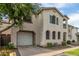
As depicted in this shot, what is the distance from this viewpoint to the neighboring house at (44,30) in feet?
15.7

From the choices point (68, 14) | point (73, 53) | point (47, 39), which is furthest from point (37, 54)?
point (68, 14)

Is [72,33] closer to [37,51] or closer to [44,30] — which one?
[44,30]

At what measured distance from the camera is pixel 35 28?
4801 millimetres

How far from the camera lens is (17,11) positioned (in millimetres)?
4664

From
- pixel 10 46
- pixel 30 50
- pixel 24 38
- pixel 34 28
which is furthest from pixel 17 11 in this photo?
pixel 30 50

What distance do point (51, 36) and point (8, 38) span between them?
930 millimetres

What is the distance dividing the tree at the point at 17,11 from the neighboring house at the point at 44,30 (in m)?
0.12

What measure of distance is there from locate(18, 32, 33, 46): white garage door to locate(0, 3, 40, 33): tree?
0.81 feet

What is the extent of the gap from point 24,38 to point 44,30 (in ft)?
1.54

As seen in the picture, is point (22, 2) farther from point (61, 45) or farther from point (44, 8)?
point (61, 45)

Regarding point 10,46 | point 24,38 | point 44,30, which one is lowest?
point 10,46

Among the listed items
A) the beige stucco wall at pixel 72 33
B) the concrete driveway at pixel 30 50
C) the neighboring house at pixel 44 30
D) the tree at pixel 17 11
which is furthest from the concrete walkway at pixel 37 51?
the tree at pixel 17 11

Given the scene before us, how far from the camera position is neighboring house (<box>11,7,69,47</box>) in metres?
4.79

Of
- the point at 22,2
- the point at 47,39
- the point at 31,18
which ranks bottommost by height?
the point at 47,39
